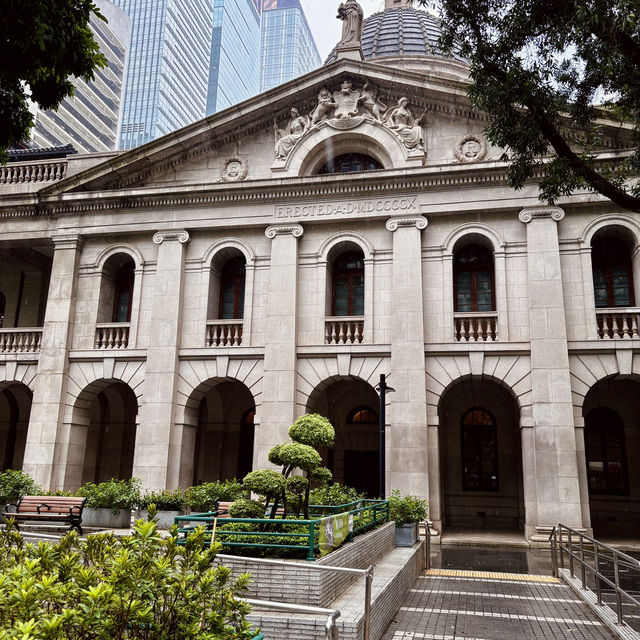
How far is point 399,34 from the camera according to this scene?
43.4 m

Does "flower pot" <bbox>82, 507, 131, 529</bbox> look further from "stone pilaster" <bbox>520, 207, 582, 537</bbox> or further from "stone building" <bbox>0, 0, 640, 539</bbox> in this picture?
"stone pilaster" <bbox>520, 207, 582, 537</bbox>

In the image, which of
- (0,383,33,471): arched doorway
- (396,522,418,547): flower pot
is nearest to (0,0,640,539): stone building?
(0,383,33,471): arched doorway

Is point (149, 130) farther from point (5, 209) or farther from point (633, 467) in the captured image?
point (633, 467)

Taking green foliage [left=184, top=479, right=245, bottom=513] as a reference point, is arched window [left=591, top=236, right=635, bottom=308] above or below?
above

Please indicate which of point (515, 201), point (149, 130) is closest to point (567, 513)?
point (515, 201)

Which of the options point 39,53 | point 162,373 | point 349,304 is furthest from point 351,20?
point 39,53

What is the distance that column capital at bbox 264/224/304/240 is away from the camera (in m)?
20.5

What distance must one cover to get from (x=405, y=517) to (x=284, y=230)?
10.7 metres

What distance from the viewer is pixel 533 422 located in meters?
17.5

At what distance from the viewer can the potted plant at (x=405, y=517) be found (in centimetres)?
1367

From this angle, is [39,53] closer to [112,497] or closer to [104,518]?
[112,497]

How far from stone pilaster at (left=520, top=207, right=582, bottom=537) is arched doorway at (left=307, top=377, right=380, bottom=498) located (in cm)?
636

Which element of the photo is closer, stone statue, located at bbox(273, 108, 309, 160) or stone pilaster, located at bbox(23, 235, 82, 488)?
stone pilaster, located at bbox(23, 235, 82, 488)

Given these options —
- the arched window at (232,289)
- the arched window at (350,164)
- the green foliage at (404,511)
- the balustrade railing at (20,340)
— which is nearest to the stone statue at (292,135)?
the arched window at (350,164)
